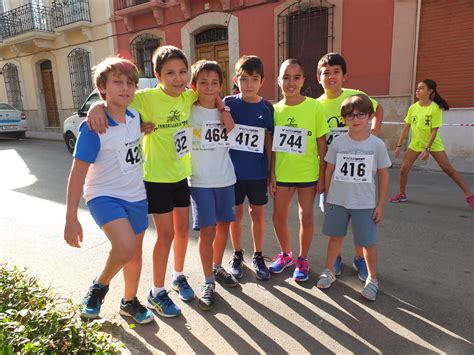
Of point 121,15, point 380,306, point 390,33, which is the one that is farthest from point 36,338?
point 121,15

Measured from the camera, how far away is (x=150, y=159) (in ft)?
8.48

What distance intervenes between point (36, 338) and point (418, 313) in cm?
244

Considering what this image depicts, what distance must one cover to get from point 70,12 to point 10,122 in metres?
5.69

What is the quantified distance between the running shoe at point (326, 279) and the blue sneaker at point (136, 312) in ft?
4.42

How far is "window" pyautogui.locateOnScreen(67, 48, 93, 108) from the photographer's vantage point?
16.1 m

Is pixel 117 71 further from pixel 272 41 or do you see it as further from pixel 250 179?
pixel 272 41

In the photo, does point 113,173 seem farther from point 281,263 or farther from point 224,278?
point 281,263

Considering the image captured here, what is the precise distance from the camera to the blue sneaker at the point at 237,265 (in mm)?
3232

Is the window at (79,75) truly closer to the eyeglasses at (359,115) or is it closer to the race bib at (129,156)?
the race bib at (129,156)

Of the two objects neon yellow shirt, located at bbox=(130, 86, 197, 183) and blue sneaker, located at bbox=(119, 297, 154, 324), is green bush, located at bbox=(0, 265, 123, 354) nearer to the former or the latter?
blue sneaker, located at bbox=(119, 297, 154, 324)

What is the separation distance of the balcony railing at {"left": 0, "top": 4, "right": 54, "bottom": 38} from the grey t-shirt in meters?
18.2

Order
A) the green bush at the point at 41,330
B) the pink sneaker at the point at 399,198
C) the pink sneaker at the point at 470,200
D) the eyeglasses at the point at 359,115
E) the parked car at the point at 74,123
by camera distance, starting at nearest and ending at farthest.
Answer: the green bush at the point at 41,330
the eyeglasses at the point at 359,115
the pink sneaker at the point at 470,200
the pink sneaker at the point at 399,198
the parked car at the point at 74,123

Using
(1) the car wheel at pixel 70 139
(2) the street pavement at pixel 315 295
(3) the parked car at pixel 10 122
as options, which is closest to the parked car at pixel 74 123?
(1) the car wheel at pixel 70 139

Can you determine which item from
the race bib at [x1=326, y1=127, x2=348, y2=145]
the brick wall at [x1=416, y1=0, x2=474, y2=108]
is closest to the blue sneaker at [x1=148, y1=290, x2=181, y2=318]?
the race bib at [x1=326, y1=127, x2=348, y2=145]
